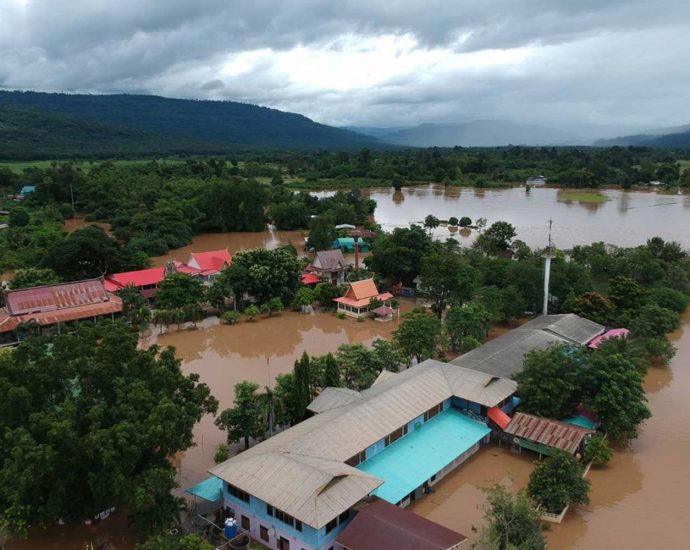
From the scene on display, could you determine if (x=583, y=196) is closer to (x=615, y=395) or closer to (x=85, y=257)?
(x=85, y=257)

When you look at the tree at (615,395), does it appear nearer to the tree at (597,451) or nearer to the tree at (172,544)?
the tree at (597,451)

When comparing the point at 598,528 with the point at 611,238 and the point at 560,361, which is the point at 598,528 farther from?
the point at 611,238

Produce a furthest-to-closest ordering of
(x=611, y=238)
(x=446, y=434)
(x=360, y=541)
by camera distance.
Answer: (x=611, y=238), (x=446, y=434), (x=360, y=541)

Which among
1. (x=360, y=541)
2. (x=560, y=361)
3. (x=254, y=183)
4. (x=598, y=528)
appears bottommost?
(x=598, y=528)

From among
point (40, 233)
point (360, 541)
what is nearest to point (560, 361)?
point (360, 541)

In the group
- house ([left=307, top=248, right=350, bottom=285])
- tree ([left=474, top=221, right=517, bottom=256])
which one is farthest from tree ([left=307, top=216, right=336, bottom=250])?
tree ([left=474, top=221, right=517, bottom=256])

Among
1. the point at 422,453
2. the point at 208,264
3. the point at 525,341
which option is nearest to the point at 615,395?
the point at 525,341

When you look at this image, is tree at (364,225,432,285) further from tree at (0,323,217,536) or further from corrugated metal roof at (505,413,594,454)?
tree at (0,323,217,536)
